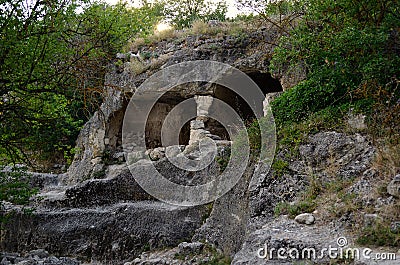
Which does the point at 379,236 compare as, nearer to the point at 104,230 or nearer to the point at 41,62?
the point at 41,62

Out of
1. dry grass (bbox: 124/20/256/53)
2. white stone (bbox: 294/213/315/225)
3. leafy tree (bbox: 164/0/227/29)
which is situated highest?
leafy tree (bbox: 164/0/227/29)

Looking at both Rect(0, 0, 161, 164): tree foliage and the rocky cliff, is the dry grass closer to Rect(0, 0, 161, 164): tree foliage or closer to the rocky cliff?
the rocky cliff

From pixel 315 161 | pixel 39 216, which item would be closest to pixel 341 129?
pixel 315 161

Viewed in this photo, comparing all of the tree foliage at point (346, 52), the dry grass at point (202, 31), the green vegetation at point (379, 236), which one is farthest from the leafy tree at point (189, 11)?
the green vegetation at point (379, 236)

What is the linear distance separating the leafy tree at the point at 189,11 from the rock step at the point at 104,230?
12.5 m

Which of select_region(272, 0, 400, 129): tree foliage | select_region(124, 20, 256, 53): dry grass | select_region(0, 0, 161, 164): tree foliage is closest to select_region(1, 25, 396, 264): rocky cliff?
select_region(124, 20, 256, 53): dry grass

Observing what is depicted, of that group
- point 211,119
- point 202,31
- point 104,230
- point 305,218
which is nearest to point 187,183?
point 104,230

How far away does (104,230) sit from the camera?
9352 mm

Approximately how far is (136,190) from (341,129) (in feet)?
18.0

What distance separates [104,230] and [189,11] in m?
15.3

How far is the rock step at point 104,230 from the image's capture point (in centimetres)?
871

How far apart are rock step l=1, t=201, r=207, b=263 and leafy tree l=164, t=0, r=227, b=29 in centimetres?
1248

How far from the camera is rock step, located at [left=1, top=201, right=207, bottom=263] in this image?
8711 mm

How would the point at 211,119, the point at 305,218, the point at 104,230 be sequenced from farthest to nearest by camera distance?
the point at 211,119, the point at 104,230, the point at 305,218
